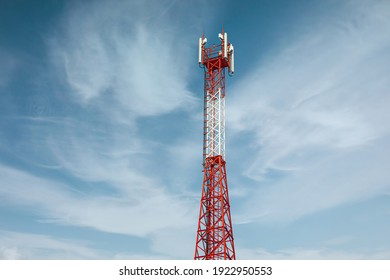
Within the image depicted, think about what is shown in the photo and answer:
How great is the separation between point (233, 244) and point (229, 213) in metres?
4.20

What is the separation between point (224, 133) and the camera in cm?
5438

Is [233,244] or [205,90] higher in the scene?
[205,90]

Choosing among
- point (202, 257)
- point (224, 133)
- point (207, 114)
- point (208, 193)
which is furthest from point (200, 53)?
point (202, 257)

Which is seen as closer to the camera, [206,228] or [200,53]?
[206,228]
